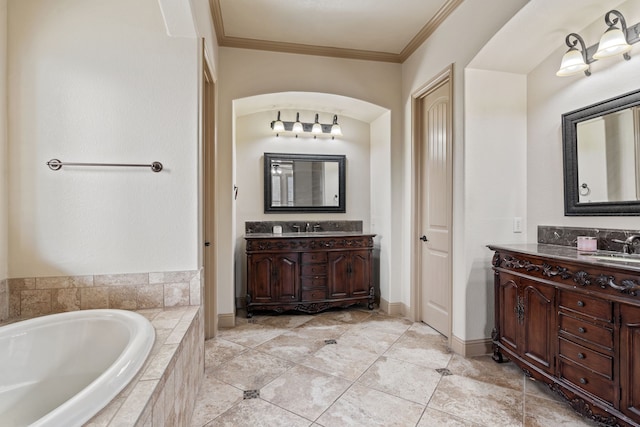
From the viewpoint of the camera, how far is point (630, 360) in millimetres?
1476

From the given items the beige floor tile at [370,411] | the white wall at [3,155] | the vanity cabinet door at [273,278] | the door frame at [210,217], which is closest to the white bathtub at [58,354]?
the white wall at [3,155]

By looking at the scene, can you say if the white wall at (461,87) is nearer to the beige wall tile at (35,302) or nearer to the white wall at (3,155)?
the beige wall tile at (35,302)

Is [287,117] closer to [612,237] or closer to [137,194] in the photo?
[137,194]

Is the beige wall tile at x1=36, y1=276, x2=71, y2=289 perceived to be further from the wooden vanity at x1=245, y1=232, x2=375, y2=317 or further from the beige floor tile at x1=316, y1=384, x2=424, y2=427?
the wooden vanity at x1=245, y1=232, x2=375, y2=317

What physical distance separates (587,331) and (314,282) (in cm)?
238

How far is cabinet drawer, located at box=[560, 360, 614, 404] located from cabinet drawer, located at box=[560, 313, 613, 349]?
17cm

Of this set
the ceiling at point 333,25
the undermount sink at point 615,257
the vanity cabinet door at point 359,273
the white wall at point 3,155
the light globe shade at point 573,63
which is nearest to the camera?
the undermount sink at point 615,257

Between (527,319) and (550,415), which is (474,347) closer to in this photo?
(527,319)

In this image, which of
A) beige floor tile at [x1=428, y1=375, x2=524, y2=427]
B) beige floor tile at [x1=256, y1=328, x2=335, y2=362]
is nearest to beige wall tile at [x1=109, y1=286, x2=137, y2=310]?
beige floor tile at [x1=256, y1=328, x2=335, y2=362]

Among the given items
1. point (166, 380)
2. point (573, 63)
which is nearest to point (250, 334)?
point (166, 380)

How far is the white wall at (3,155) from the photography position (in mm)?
1751

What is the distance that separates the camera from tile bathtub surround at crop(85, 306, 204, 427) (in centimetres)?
93

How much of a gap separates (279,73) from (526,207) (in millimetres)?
2598

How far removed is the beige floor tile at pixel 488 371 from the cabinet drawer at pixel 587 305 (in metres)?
0.69
